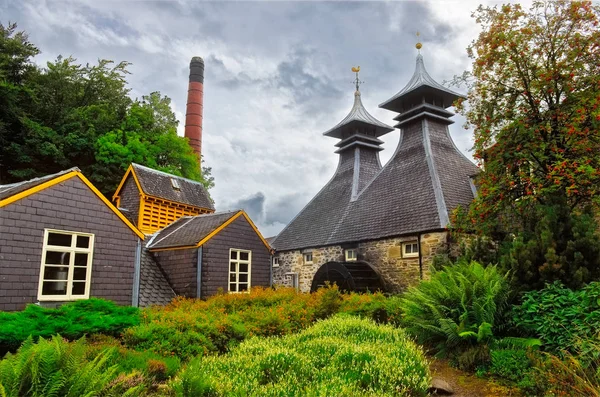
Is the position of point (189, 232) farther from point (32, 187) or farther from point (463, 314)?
point (463, 314)

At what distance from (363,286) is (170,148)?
1885 centimetres

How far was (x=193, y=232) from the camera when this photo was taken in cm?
1562

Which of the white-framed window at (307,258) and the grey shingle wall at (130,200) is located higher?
the grey shingle wall at (130,200)

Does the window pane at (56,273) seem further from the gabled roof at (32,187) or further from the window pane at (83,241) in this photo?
the gabled roof at (32,187)

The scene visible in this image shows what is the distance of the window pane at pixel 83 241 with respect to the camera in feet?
A: 38.1

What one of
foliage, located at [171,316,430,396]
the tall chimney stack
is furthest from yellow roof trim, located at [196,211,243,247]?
→ the tall chimney stack

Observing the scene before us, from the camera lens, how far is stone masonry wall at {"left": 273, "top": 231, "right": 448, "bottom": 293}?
1686 centimetres

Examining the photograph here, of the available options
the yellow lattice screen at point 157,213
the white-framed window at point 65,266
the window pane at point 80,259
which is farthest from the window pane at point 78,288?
the yellow lattice screen at point 157,213

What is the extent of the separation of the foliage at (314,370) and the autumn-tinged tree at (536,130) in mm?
4077

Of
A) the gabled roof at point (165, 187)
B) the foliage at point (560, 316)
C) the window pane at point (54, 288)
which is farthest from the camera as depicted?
the gabled roof at point (165, 187)

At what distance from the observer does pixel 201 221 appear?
1666 centimetres

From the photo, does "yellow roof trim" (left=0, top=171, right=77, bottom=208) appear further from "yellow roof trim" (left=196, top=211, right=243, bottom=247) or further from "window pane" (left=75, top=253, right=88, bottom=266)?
"yellow roof trim" (left=196, top=211, right=243, bottom=247)

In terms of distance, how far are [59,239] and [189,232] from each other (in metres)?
5.13

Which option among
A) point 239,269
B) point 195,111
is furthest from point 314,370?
point 195,111
